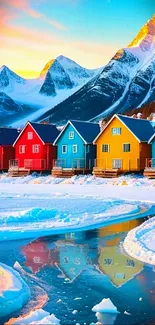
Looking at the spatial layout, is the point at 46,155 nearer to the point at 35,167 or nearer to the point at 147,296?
the point at 35,167

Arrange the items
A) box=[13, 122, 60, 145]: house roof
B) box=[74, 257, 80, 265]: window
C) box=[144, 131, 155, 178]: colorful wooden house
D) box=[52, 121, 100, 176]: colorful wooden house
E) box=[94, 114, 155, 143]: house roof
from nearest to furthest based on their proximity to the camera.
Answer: box=[74, 257, 80, 265]: window < box=[144, 131, 155, 178]: colorful wooden house < box=[94, 114, 155, 143]: house roof < box=[52, 121, 100, 176]: colorful wooden house < box=[13, 122, 60, 145]: house roof

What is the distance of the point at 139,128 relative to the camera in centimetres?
5372

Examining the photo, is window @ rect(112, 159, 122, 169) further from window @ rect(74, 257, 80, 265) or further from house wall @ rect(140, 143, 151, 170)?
window @ rect(74, 257, 80, 265)

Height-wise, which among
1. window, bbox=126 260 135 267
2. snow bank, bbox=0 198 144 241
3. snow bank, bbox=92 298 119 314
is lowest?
snow bank, bbox=92 298 119 314

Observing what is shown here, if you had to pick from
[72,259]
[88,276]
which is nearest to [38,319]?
[88,276]

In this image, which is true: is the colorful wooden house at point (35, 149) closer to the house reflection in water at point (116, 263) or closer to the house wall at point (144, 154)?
the house wall at point (144, 154)

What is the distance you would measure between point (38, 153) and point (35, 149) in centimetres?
79

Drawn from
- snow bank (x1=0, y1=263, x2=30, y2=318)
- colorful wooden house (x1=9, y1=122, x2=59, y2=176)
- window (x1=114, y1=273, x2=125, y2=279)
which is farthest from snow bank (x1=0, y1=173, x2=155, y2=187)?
snow bank (x1=0, y1=263, x2=30, y2=318)

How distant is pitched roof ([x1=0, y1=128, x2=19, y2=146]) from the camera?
66188 mm

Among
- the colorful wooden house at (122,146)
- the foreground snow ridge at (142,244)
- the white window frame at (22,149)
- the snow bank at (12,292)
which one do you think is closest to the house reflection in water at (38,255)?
the snow bank at (12,292)

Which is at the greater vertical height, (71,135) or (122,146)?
(71,135)

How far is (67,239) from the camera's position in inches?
652

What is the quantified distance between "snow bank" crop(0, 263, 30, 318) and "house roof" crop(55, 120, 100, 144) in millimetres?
45951

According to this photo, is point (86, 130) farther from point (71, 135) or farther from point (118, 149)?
point (118, 149)
